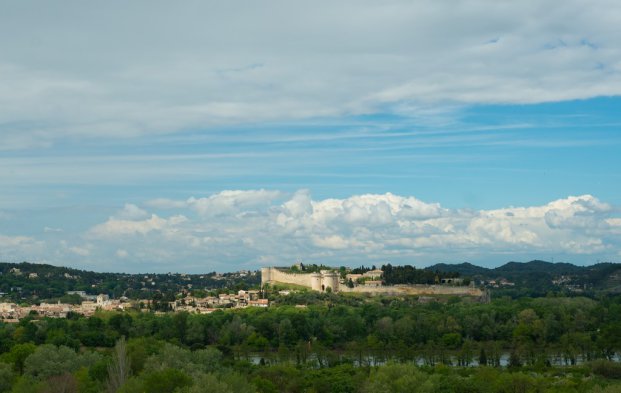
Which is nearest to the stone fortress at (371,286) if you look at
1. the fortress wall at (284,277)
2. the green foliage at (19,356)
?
the fortress wall at (284,277)

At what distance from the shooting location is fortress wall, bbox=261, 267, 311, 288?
157125 millimetres

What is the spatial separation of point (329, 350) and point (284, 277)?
80461 millimetres

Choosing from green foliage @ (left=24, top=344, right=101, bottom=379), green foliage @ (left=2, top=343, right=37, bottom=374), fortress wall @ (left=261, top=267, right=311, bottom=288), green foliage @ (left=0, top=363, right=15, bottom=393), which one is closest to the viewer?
green foliage @ (left=0, top=363, right=15, bottom=393)

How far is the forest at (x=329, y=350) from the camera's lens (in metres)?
51.5

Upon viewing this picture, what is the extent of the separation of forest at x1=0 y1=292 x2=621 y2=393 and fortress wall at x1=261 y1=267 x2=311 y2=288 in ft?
81.8

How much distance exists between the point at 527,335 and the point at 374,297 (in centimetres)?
4961

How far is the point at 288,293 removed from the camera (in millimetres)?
145500

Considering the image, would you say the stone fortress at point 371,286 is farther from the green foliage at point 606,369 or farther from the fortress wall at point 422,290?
the green foliage at point 606,369

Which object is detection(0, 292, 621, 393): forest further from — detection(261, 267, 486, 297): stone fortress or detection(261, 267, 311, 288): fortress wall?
detection(261, 267, 311, 288): fortress wall

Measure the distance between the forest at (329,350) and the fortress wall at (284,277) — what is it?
81.8ft

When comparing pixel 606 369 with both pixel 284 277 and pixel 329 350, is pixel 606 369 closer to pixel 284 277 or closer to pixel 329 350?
pixel 329 350

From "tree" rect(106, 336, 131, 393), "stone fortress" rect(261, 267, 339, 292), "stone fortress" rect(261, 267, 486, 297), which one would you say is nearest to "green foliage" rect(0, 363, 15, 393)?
"tree" rect(106, 336, 131, 393)

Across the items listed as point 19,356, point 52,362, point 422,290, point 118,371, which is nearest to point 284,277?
point 422,290

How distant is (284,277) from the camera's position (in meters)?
165
